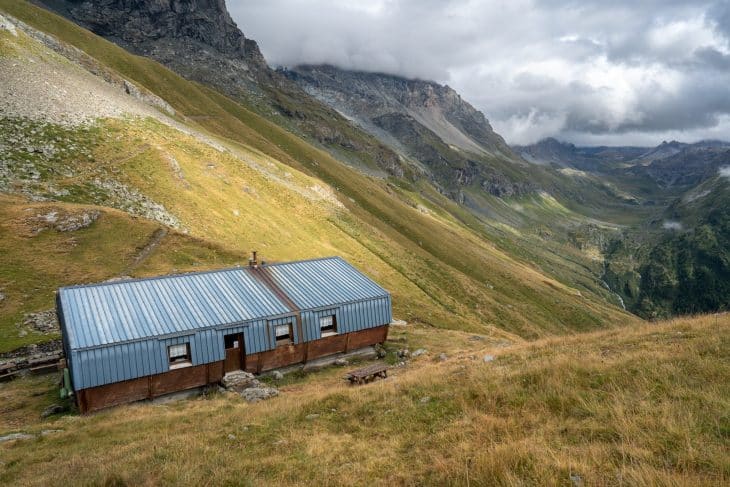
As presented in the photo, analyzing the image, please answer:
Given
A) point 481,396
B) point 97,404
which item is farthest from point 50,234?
point 481,396

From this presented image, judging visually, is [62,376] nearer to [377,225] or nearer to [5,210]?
[5,210]

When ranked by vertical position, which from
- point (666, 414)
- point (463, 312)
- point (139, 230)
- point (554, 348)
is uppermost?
point (139, 230)

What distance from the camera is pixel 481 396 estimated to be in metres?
13.8

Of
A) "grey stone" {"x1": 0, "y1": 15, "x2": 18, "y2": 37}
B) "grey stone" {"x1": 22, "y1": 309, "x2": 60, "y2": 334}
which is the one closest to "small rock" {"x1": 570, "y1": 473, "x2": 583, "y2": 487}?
"grey stone" {"x1": 22, "y1": 309, "x2": 60, "y2": 334}

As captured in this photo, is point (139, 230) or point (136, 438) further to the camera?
point (139, 230)

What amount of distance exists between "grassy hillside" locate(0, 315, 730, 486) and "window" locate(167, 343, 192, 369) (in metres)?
5.14

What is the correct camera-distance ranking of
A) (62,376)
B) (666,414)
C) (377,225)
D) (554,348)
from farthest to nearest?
(377,225) < (62,376) < (554,348) < (666,414)

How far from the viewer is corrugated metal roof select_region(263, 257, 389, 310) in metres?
31.1

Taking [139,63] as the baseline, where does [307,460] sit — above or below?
below

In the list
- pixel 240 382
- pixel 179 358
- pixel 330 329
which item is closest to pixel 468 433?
pixel 240 382

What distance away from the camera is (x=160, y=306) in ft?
86.9

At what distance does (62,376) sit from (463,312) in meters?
61.0

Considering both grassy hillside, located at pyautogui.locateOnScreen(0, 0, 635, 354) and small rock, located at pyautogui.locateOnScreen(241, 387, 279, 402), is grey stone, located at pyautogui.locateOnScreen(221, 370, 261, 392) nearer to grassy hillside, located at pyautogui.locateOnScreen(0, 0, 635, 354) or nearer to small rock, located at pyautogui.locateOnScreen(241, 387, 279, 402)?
small rock, located at pyautogui.locateOnScreen(241, 387, 279, 402)

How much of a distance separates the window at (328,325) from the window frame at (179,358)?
8877mm
